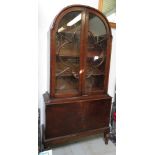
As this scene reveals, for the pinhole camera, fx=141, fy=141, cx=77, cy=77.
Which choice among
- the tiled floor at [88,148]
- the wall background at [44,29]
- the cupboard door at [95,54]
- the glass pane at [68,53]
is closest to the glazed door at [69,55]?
the glass pane at [68,53]

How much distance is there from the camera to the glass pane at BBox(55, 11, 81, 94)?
5.57 ft

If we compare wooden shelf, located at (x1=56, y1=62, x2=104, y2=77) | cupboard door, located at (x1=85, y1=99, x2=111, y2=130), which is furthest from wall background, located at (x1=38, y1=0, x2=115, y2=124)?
cupboard door, located at (x1=85, y1=99, x2=111, y2=130)

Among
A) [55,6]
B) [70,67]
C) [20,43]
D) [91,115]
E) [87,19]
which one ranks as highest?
[55,6]

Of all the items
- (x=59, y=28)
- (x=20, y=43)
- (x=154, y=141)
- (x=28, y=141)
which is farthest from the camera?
(x=59, y=28)

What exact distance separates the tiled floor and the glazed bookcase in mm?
210

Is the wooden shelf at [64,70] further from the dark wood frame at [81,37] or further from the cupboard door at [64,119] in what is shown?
the cupboard door at [64,119]

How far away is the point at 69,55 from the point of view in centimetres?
181

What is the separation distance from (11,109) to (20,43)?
0.39m

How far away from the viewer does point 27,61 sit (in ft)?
Result: 2.83

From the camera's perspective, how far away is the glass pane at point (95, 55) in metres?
1.83

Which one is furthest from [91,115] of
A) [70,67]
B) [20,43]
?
[20,43]

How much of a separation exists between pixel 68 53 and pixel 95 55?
0.39 meters

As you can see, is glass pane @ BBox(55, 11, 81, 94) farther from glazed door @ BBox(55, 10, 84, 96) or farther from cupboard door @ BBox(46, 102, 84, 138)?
cupboard door @ BBox(46, 102, 84, 138)

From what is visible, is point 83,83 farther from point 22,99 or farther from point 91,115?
point 22,99
